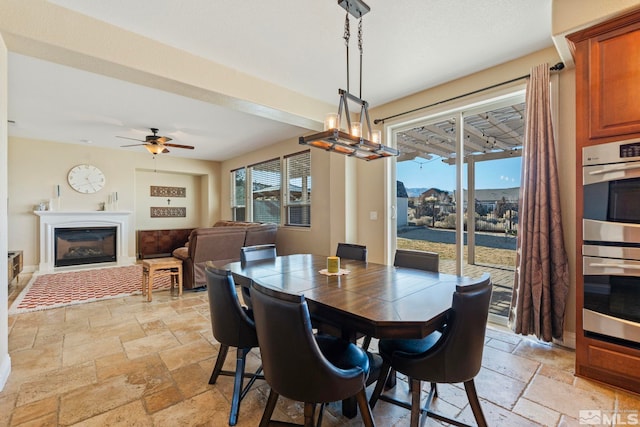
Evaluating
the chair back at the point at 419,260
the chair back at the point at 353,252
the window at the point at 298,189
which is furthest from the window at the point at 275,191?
the chair back at the point at 419,260

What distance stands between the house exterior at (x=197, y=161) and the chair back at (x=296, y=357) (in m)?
2.22

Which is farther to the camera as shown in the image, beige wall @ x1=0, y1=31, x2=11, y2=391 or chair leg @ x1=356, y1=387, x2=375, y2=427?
beige wall @ x1=0, y1=31, x2=11, y2=391

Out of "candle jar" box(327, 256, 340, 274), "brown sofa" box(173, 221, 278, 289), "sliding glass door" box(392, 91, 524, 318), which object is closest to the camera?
"candle jar" box(327, 256, 340, 274)

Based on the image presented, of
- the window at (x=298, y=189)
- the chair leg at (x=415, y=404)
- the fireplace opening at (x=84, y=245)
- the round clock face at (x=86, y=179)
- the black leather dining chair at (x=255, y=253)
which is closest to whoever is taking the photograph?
the chair leg at (x=415, y=404)

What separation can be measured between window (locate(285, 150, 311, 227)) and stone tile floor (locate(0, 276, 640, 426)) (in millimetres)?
3092

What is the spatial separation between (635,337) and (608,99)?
1.61 m

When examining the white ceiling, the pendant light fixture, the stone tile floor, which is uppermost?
the white ceiling

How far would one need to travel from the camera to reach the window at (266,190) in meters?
6.43

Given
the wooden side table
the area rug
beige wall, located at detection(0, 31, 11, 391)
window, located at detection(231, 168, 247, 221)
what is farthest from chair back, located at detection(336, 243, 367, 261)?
window, located at detection(231, 168, 247, 221)

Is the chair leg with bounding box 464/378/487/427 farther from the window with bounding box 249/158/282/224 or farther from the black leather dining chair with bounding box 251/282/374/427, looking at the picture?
the window with bounding box 249/158/282/224

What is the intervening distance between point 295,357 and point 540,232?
8.19 feet

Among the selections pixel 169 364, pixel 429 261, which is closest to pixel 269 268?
pixel 169 364

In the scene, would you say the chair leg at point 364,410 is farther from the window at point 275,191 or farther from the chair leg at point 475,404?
the window at point 275,191

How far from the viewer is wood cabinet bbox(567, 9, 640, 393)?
6.41 ft
